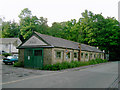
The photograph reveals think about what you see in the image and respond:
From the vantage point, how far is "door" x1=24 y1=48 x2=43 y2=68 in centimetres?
1858

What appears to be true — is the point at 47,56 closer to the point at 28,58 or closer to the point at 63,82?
the point at 28,58

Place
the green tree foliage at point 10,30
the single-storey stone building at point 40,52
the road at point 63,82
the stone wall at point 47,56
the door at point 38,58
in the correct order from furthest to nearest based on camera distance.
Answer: the green tree foliage at point 10,30 → the door at point 38,58 → the single-storey stone building at point 40,52 → the stone wall at point 47,56 → the road at point 63,82

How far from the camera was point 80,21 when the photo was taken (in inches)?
2200

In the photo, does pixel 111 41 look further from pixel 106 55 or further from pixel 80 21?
pixel 80 21

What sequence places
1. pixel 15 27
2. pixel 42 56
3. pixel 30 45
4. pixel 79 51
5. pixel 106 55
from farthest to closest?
pixel 15 27 → pixel 106 55 → pixel 79 51 → pixel 30 45 → pixel 42 56

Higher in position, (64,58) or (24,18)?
(24,18)

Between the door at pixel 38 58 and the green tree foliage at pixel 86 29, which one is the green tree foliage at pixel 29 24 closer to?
the green tree foliage at pixel 86 29

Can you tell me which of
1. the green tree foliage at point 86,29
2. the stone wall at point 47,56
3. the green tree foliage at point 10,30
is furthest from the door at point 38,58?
the green tree foliage at point 10,30

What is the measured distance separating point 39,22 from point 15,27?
59.4 ft

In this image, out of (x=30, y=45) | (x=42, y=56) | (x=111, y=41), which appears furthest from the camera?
(x=111, y=41)

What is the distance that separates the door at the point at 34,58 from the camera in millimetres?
18578

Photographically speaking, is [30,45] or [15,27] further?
[15,27]

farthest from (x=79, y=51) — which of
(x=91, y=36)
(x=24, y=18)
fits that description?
(x=24, y=18)

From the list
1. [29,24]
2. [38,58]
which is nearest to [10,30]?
[29,24]
